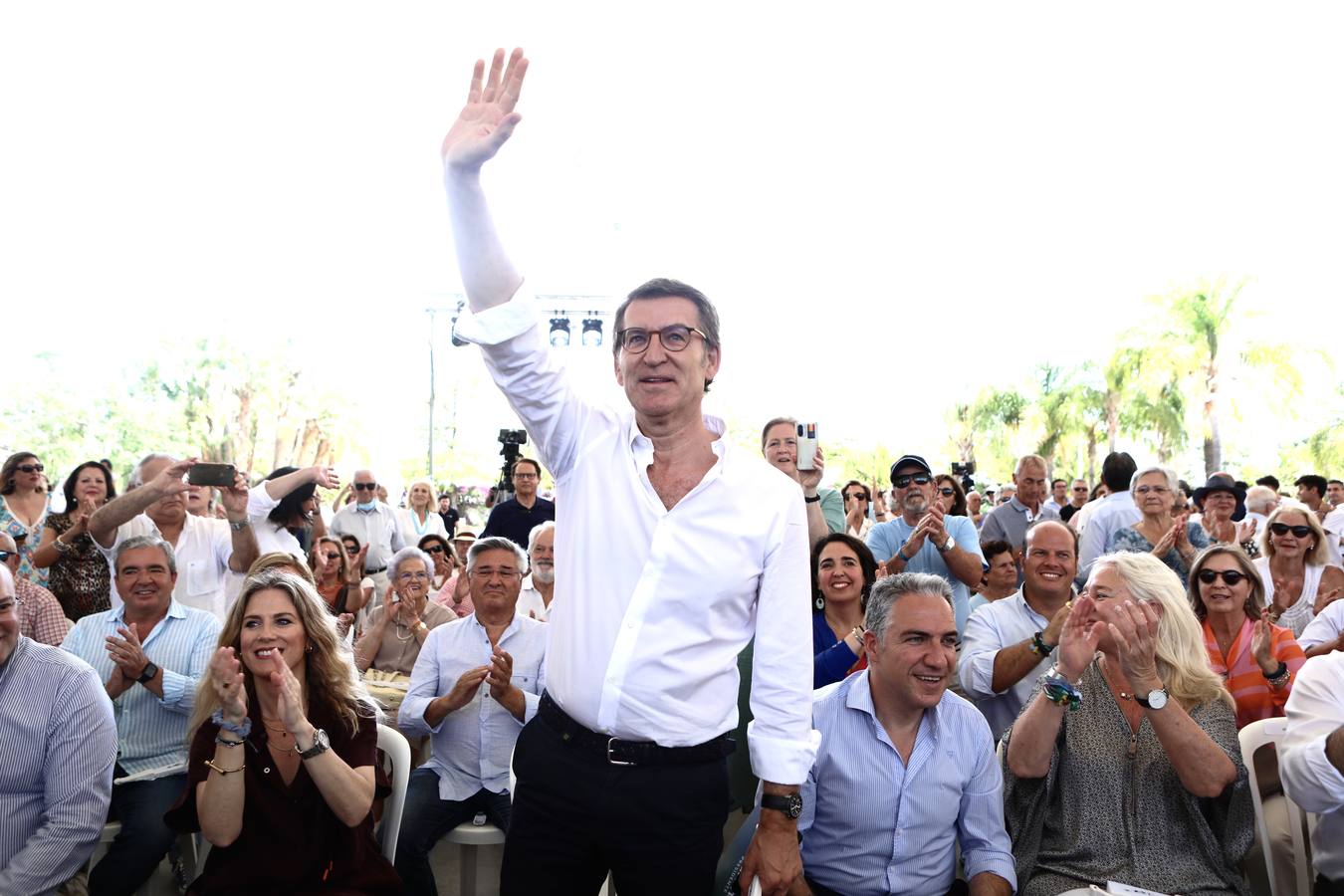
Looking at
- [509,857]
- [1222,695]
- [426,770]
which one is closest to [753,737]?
[509,857]

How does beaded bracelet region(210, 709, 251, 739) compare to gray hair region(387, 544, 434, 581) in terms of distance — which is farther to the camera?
gray hair region(387, 544, 434, 581)

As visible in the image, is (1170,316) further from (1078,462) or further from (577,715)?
(577,715)

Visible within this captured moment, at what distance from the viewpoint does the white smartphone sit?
446cm

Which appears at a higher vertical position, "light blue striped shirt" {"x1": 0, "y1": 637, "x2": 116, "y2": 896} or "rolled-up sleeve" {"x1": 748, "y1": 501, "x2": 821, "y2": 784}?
"rolled-up sleeve" {"x1": 748, "y1": 501, "x2": 821, "y2": 784}

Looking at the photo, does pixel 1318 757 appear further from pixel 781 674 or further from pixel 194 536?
pixel 194 536

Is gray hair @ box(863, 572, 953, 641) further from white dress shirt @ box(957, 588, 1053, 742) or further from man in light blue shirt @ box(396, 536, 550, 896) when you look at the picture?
man in light blue shirt @ box(396, 536, 550, 896)

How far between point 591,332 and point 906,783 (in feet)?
44.1

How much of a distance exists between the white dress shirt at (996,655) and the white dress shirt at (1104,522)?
258cm

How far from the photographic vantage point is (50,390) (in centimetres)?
3462

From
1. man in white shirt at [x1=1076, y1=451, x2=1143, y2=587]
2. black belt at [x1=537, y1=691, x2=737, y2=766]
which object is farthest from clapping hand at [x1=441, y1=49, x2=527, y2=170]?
man in white shirt at [x1=1076, y1=451, x2=1143, y2=587]

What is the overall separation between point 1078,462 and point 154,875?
1514 inches

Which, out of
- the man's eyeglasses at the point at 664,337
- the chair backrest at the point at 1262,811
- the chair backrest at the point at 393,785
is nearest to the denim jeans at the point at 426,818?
the chair backrest at the point at 393,785

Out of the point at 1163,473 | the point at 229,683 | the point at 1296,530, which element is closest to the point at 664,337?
the point at 229,683

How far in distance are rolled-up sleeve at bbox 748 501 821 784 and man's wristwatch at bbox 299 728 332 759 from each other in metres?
1.13
